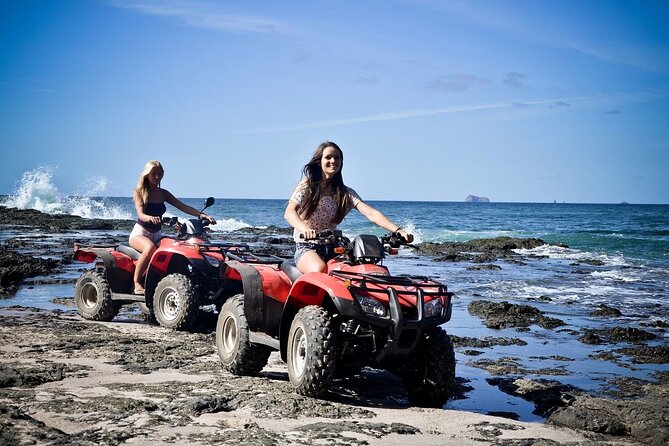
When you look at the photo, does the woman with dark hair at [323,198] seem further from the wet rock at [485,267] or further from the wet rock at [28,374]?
the wet rock at [485,267]

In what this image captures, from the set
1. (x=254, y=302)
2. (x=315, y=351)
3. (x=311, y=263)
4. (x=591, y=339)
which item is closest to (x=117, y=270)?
(x=254, y=302)

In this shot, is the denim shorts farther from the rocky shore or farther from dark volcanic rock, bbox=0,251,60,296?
dark volcanic rock, bbox=0,251,60,296

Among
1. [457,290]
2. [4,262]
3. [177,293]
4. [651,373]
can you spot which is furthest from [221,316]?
[4,262]

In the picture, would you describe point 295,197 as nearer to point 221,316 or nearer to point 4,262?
point 221,316

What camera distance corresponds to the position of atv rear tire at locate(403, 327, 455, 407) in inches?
230

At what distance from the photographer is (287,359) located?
6.16m

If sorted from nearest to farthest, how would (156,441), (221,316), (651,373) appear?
(156,441) < (221,316) < (651,373)

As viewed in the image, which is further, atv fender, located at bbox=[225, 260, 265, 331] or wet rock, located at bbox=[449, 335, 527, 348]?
wet rock, located at bbox=[449, 335, 527, 348]

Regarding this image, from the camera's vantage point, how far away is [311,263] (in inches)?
242

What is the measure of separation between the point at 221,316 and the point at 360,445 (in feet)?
9.30

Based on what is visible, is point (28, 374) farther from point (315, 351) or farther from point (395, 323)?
point (395, 323)

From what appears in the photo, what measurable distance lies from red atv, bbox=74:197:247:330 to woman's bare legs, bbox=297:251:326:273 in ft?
9.04

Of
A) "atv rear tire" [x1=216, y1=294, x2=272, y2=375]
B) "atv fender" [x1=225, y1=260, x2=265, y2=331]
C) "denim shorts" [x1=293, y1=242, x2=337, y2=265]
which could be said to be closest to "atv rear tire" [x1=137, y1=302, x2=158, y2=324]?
"atv rear tire" [x1=216, y1=294, x2=272, y2=375]

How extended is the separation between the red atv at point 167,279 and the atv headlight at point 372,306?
359 cm
